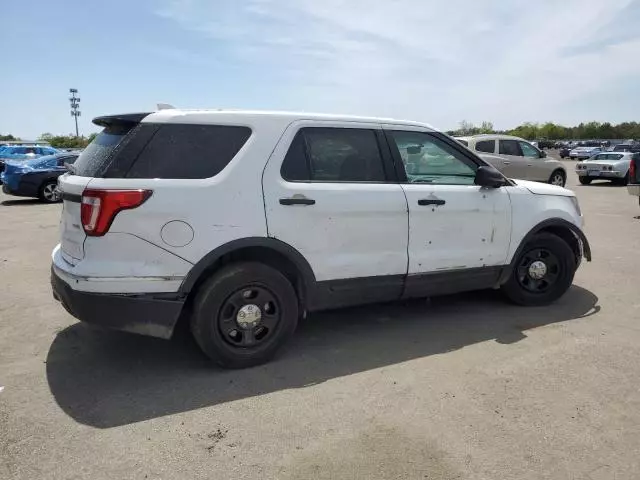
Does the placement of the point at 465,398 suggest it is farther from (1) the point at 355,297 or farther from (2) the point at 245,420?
(2) the point at 245,420

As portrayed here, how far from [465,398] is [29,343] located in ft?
11.2

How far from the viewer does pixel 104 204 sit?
125 inches

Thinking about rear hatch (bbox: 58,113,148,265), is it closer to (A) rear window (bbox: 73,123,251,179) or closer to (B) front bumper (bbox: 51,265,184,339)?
(A) rear window (bbox: 73,123,251,179)

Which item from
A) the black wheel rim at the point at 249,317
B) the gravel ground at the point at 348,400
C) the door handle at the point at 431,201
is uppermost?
the door handle at the point at 431,201

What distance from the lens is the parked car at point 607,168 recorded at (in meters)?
19.6

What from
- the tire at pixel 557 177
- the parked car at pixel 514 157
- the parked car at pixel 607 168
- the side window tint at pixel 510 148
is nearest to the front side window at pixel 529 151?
the parked car at pixel 514 157

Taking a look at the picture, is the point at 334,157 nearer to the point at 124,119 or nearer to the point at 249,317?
the point at 249,317

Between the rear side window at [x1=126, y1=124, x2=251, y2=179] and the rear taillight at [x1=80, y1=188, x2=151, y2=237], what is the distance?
0.15 m

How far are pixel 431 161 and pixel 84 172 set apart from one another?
279cm

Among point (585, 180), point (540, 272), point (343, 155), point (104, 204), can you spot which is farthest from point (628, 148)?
point (104, 204)

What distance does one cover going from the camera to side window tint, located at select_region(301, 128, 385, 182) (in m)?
3.82

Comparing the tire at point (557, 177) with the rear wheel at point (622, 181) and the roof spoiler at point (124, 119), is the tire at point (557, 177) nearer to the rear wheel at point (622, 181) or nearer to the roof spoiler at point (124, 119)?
the rear wheel at point (622, 181)

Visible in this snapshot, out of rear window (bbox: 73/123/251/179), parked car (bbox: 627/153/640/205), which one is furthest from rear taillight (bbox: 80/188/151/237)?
parked car (bbox: 627/153/640/205)

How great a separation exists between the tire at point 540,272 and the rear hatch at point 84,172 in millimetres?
3696
